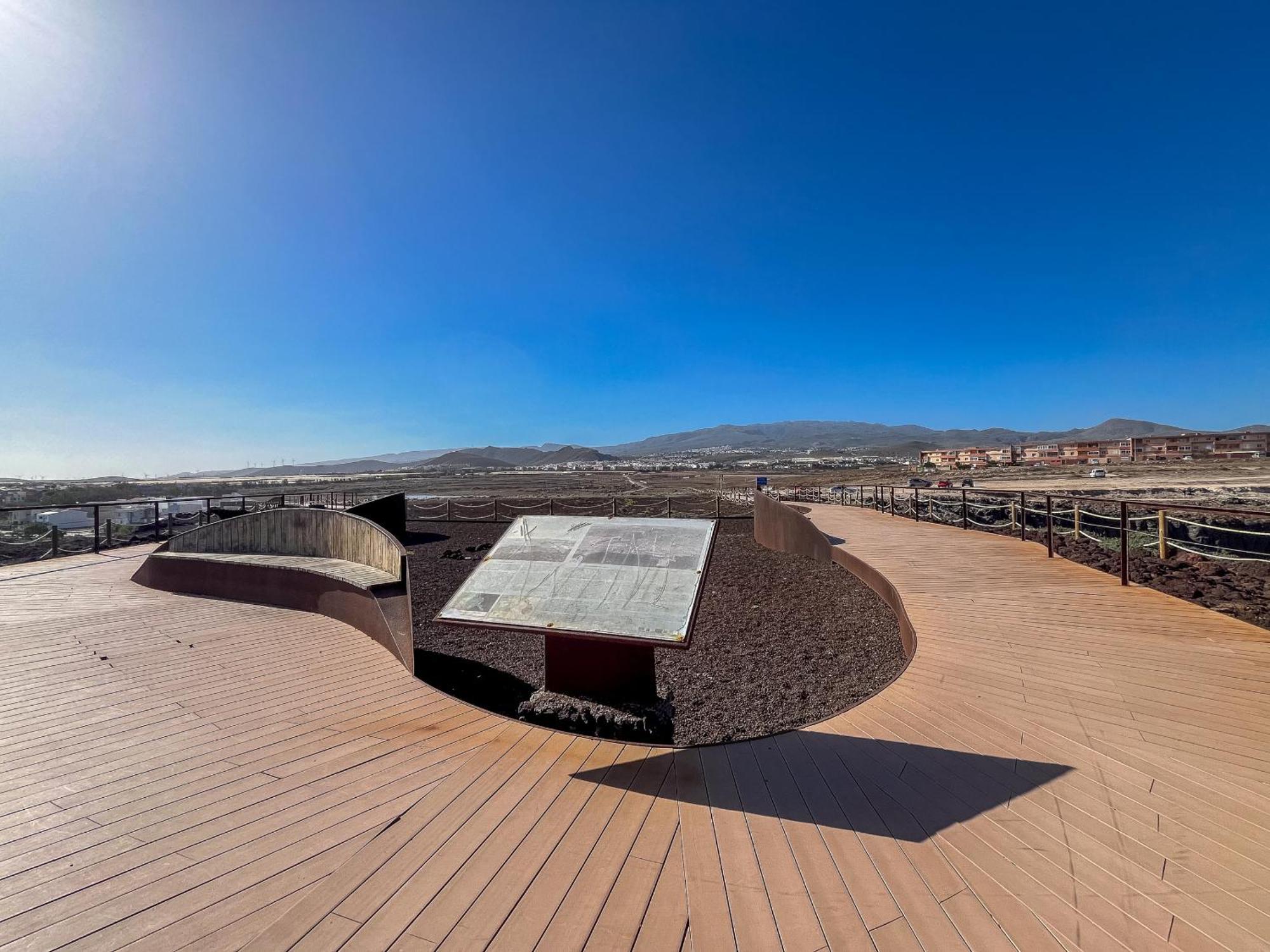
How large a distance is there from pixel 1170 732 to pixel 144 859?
5184 mm

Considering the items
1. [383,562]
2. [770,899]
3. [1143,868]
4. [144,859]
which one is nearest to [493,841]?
[770,899]

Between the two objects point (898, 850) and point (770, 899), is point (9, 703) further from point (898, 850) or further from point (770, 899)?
point (898, 850)

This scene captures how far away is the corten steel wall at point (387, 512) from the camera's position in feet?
41.5

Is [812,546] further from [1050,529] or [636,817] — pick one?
[636,817]

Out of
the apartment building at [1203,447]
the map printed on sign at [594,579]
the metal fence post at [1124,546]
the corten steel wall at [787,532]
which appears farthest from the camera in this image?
the apartment building at [1203,447]

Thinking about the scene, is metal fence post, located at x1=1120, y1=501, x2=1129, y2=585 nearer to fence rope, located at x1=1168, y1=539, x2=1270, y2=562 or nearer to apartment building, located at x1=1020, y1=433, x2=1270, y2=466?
fence rope, located at x1=1168, y1=539, x2=1270, y2=562

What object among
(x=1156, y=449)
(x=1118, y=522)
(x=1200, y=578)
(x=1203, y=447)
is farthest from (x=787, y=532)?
(x=1156, y=449)

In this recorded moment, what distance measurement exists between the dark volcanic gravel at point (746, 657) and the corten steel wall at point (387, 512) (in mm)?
3245

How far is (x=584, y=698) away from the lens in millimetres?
3838

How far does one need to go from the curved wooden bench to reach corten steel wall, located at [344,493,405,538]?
391 cm

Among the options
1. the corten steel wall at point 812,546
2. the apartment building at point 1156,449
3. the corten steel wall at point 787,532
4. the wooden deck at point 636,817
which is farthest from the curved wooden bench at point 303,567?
the apartment building at point 1156,449

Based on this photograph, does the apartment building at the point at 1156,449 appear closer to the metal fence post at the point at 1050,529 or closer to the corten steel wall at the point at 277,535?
the metal fence post at the point at 1050,529

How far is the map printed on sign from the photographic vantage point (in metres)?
3.23

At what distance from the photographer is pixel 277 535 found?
790 centimetres
